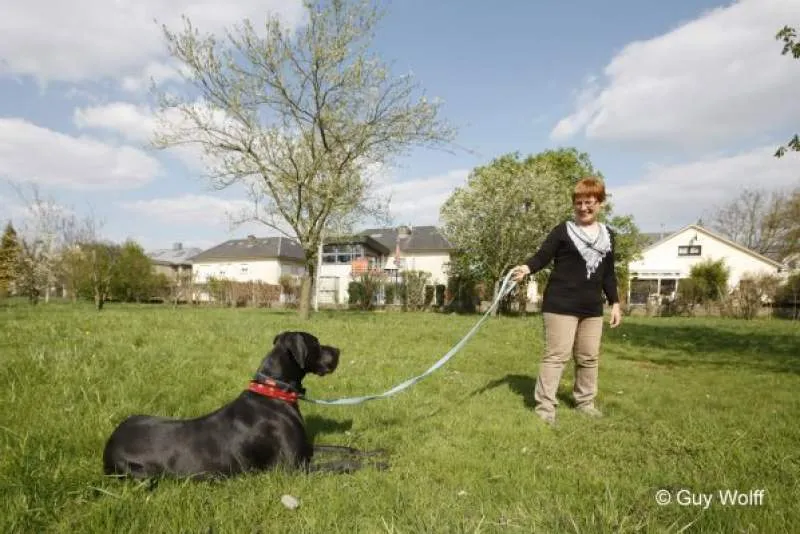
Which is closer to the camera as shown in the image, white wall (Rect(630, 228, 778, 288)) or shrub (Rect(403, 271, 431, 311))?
shrub (Rect(403, 271, 431, 311))

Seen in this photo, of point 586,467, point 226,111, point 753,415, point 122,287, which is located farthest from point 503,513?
point 122,287

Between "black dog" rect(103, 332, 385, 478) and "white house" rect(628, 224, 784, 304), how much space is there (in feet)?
149

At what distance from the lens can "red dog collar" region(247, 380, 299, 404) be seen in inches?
141

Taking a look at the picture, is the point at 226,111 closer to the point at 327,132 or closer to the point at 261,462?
the point at 327,132

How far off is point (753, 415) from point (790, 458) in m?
1.84

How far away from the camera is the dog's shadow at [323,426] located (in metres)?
4.50

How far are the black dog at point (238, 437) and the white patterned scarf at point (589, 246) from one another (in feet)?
9.81

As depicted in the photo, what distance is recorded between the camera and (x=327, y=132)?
17.3 meters

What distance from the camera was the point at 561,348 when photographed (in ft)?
17.0

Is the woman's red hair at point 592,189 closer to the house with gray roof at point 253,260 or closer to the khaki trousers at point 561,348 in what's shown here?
the khaki trousers at point 561,348

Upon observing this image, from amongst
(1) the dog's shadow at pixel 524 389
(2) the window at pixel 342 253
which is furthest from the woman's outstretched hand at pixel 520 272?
(2) the window at pixel 342 253

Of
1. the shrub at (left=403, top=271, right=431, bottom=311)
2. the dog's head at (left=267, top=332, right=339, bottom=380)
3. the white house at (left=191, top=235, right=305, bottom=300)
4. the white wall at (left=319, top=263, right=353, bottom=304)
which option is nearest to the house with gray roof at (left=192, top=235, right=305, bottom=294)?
the white house at (left=191, top=235, right=305, bottom=300)

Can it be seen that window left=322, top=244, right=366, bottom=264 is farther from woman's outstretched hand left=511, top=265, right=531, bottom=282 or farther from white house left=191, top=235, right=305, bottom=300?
woman's outstretched hand left=511, top=265, right=531, bottom=282

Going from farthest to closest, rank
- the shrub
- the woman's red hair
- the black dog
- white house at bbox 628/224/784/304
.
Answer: white house at bbox 628/224/784/304 < the shrub < the woman's red hair < the black dog
